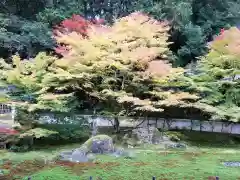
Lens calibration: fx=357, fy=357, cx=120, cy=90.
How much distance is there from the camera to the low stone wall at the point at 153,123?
18.7 m

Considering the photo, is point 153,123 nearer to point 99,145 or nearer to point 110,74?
point 110,74

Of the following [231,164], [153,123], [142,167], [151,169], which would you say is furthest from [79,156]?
[153,123]

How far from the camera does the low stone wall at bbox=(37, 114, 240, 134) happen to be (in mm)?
18672

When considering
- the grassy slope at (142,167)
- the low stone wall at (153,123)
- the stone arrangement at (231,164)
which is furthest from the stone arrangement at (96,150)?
the stone arrangement at (231,164)

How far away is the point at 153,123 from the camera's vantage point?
20.3 meters

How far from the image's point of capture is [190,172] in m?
12.7

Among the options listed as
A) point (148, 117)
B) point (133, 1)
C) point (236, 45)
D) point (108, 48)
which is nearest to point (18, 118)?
point (108, 48)

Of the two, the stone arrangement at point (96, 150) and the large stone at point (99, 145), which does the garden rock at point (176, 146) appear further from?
the large stone at point (99, 145)

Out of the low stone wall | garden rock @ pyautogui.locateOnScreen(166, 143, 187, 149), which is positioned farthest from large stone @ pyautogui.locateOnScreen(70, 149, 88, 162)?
garden rock @ pyautogui.locateOnScreen(166, 143, 187, 149)

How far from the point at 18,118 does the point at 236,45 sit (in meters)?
11.5

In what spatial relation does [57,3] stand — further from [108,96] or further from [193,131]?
[193,131]

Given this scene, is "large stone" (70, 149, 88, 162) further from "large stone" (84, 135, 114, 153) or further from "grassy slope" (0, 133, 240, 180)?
"grassy slope" (0, 133, 240, 180)

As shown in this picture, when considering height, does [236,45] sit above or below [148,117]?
above

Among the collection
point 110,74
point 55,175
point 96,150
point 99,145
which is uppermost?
point 110,74
